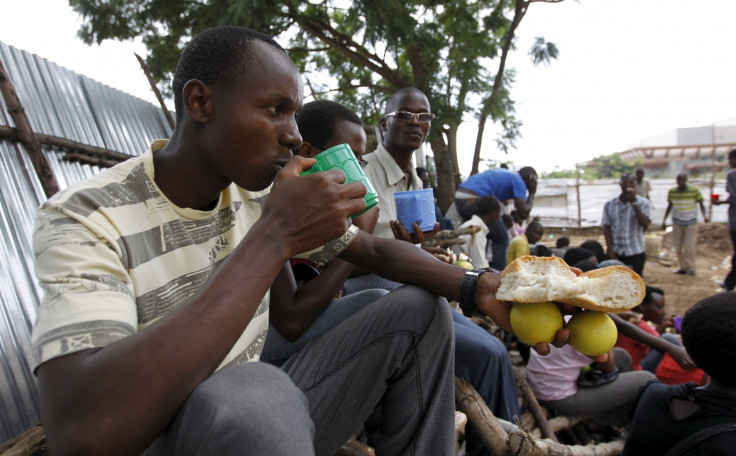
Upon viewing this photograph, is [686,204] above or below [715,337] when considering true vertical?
below

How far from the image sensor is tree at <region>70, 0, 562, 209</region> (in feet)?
19.4

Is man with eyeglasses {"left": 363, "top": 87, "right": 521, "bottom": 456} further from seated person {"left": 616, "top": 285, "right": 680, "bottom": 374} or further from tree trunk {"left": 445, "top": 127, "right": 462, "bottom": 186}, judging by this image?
tree trunk {"left": 445, "top": 127, "right": 462, "bottom": 186}

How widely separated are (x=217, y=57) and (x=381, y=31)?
5305mm

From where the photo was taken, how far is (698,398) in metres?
1.73

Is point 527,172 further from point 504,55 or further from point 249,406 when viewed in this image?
point 249,406

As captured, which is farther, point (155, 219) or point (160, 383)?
point (155, 219)

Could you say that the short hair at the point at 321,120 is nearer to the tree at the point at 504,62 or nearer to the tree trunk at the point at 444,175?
the tree at the point at 504,62

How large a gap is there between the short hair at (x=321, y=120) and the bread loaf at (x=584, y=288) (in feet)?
5.26

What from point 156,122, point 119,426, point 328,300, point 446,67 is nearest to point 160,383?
point 119,426

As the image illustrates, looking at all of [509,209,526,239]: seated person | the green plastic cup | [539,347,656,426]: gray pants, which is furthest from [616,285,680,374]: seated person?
the green plastic cup

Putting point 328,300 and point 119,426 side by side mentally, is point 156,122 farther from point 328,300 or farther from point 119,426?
point 119,426

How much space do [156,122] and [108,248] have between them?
14.9 ft

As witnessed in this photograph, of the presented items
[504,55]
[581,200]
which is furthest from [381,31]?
[581,200]

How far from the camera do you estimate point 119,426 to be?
83cm
